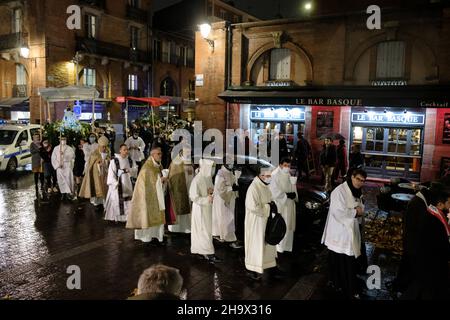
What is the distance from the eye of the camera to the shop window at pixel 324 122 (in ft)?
55.0

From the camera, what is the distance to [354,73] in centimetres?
1658

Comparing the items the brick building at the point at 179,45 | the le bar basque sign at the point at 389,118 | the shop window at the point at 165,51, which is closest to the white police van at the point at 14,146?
the le bar basque sign at the point at 389,118

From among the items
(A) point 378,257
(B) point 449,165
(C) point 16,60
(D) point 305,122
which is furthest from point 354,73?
(C) point 16,60

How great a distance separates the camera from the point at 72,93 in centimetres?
1469

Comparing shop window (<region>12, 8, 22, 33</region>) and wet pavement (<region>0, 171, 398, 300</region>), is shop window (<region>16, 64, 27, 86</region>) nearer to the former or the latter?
shop window (<region>12, 8, 22, 33</region>)

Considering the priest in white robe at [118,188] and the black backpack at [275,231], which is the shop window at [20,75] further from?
the black backpack at [275,231]

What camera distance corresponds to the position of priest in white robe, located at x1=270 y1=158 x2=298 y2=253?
759 centimetres

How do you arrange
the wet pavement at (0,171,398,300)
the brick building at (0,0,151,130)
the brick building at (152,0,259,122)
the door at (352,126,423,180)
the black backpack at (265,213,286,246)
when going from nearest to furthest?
the wet pavement at (0,171,398,300) → the black backpack at (265,213,286,246) → the door at (352,126,423,180) → the brick building at (0,0,151,130) → the brick building at (152,0,259,122)

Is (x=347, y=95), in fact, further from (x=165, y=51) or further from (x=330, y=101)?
(x=165, y=51)

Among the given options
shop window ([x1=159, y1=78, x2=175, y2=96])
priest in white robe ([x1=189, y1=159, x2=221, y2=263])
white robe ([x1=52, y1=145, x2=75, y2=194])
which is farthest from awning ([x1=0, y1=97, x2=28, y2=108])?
priest in white robe ([x1=189, y1=159, x2=221, y2=263])

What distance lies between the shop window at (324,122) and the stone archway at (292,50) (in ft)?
5.35

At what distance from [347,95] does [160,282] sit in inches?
567

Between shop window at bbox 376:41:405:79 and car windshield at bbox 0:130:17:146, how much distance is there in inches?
605

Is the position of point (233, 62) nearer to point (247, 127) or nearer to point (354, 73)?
point (247, 127)
